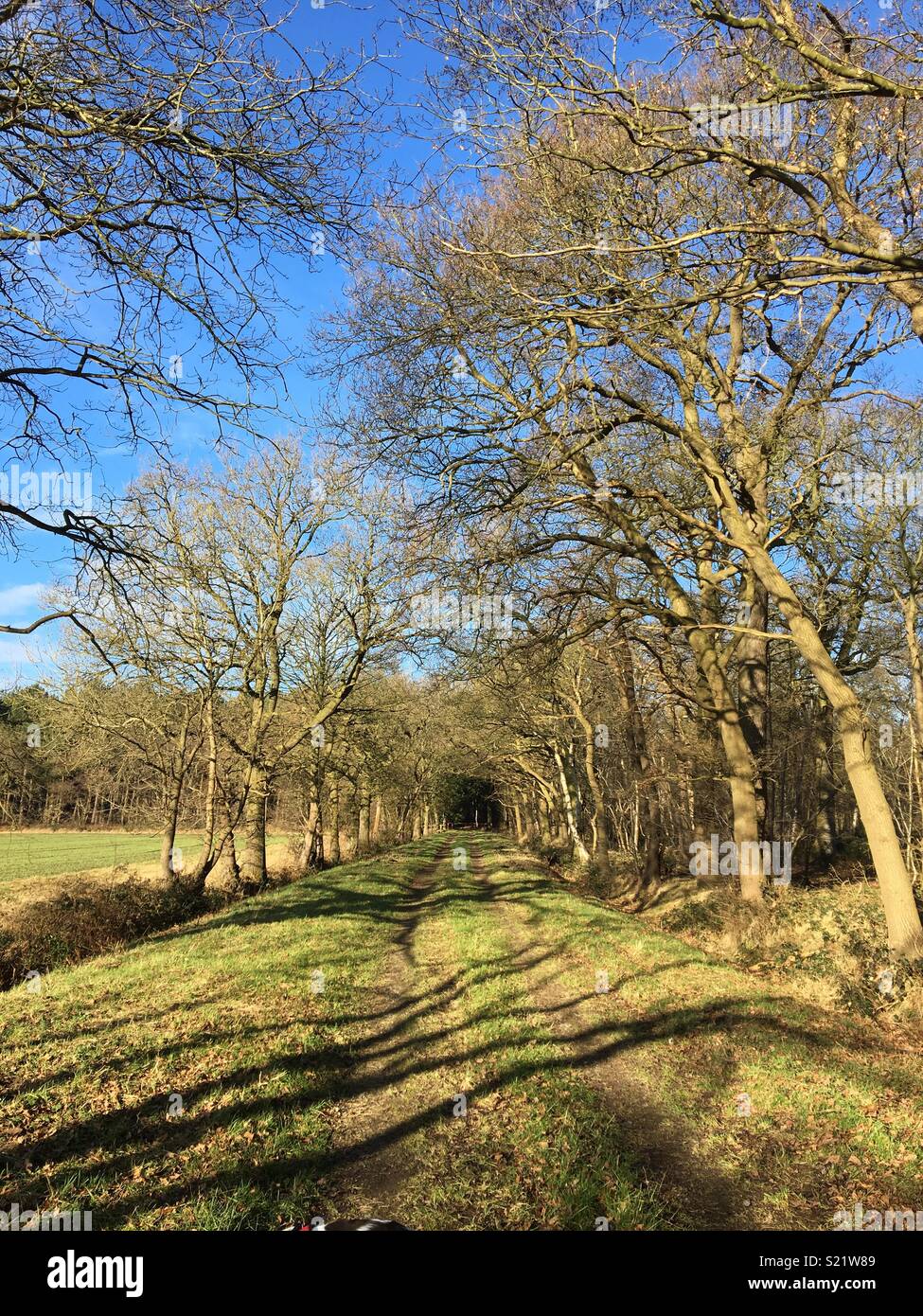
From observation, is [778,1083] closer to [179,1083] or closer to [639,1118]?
[639,1118]

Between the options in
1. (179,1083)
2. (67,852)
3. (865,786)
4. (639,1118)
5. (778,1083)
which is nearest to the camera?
(639,1118)

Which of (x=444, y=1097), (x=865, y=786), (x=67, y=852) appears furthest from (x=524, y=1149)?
(x=67, y=852)

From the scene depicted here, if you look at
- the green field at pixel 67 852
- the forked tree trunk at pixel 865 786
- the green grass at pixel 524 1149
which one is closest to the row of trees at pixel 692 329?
the forked tree trunk at pixel 865 786

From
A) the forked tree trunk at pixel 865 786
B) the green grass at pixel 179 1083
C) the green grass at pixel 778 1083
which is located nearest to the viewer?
the green grass at pixel 179 1083

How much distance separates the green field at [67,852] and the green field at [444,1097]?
11603mm

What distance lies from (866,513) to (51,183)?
1747cm

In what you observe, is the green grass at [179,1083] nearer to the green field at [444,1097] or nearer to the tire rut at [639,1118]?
the green field at [444,1097]

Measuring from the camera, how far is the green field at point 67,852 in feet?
80.9

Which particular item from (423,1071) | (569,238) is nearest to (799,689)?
(569,238)

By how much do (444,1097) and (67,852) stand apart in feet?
120

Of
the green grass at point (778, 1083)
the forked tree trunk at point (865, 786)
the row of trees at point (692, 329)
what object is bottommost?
the green grass at point (778, 1083)

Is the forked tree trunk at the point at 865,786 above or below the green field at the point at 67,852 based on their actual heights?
above

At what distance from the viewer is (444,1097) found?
18.3 ft
